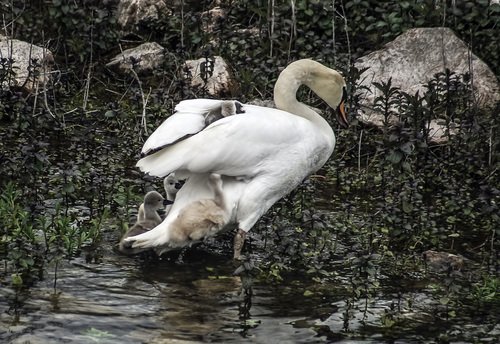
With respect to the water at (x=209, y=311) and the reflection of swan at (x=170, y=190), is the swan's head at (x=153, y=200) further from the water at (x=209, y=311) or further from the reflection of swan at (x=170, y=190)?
the water at (x=209, y=311)

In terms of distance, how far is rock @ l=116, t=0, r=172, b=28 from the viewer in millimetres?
11859

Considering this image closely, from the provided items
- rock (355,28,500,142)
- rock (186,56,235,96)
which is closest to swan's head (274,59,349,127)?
rock (355,28,500,142)

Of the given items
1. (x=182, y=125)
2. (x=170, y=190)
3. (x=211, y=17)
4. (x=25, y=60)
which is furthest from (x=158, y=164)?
(x=211, y=17)

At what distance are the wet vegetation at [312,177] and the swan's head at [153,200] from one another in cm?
30

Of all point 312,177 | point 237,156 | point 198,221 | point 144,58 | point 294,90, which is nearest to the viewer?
point 198,221

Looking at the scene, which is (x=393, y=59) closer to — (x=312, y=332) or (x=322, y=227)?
(x=322, y=227)

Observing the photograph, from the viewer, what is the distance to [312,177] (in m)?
9.25

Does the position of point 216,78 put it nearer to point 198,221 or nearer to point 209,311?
point 198,221

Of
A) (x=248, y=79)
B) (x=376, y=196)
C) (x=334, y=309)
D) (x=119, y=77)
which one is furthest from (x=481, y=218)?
(x=119, y=77)

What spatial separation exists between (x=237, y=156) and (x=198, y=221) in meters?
0.50

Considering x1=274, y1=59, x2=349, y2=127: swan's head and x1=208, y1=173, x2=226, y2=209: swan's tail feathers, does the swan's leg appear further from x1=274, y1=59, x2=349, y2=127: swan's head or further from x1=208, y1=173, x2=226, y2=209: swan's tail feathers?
x1=274, y1=59, x2=349, y2=127: swan's head

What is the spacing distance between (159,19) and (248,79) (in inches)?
72.6

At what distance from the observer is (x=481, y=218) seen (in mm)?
8469

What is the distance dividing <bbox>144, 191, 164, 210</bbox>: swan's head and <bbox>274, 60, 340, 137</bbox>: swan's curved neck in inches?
43.3
